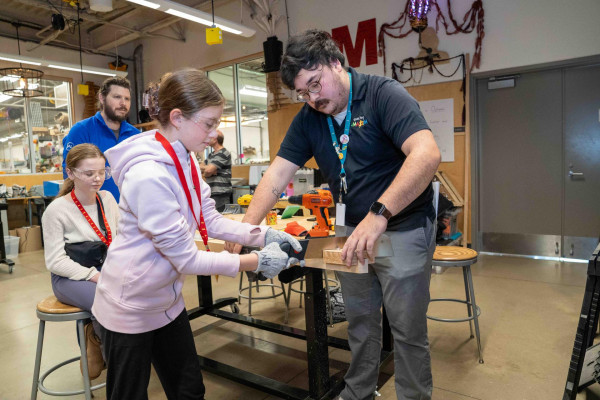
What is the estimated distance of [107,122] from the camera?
7.93ft

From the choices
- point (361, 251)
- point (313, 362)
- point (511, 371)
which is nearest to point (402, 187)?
point (361, 251)

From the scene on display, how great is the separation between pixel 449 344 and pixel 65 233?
7.64 ft

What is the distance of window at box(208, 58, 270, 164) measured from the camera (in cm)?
721

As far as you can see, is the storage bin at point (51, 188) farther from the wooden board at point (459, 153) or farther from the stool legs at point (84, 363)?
the wooden board at point (459, 153)

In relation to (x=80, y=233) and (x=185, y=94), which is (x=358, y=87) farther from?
(x=80, y=233)

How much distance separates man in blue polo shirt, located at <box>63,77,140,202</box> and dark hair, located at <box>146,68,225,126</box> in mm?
1341

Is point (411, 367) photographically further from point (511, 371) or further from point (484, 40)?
point (484, 40)

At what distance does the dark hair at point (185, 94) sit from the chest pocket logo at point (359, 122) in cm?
53

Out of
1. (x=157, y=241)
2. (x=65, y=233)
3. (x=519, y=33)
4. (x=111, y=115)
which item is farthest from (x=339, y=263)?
(x=519, y=33)

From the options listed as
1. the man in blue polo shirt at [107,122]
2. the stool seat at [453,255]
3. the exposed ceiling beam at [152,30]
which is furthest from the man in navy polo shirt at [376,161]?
the exposed ceiling beam at [152,30]

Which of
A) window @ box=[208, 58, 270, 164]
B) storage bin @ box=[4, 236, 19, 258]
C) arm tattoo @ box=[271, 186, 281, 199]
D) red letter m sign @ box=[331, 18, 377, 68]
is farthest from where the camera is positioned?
window @ box=[208, 58, 270, 164]

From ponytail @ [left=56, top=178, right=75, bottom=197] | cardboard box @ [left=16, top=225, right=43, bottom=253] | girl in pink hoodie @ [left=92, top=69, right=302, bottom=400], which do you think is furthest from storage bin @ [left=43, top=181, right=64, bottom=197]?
girl in pink hoodie @ [left=92, top=69, right=302, bottom=400]

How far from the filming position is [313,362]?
6.17 ft

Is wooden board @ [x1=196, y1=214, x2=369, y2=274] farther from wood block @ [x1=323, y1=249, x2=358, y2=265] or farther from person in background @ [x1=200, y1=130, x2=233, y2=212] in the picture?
person in background @ [x1=200, y1=130, x2=233, y2=212]
